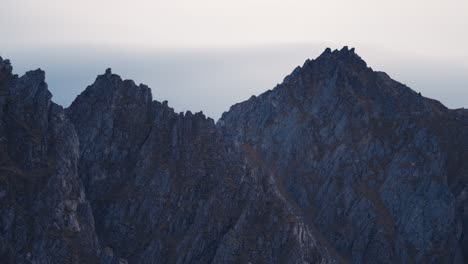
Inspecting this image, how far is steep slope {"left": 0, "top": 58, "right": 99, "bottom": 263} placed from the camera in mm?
152500

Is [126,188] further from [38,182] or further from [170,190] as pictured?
[38,182]

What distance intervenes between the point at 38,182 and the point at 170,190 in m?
34.6

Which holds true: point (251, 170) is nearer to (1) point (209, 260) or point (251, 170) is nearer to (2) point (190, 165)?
(2) point (190, 165)

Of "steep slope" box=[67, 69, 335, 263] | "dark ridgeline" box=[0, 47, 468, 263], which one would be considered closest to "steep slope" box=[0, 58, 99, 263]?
"dark ridgeline" box=[0, 47, 468, 263]

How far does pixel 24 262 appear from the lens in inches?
5876

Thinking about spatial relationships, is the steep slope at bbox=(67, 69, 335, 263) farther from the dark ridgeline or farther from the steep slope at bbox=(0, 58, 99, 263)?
the steep slope at bbox=(0, 58, 99, 263)

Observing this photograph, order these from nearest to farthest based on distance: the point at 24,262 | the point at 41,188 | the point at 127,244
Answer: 1. the point at 24,262
2. the point at 41,188
3. the point at 127,244

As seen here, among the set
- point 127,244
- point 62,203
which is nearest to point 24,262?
point 62,203

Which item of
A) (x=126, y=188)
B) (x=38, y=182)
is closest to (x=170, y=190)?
(x=126, y=188)

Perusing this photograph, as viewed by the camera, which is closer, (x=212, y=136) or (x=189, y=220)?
(x=189, y=220)

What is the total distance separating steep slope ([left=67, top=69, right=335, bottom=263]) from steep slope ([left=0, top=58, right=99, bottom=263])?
1144 cm

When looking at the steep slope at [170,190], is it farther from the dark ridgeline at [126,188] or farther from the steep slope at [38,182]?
the steep slope at [38,182]

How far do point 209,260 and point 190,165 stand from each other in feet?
81.6

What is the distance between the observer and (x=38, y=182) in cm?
15988
